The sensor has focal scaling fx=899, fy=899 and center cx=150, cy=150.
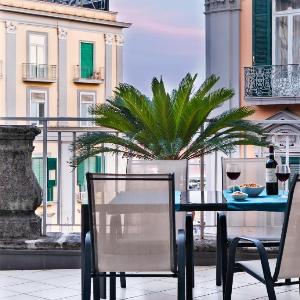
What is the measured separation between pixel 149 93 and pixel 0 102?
119 feet

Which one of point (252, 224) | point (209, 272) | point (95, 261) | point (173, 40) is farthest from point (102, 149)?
point (173, 40)

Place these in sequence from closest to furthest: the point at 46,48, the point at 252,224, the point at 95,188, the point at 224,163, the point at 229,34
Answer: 1. the point at 95,188
2. the point at 252,224
3. the point at 224,163
4. the point at 229,34
5. the point at 46,48

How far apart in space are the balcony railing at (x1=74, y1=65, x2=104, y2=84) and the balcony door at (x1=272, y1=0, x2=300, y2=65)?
27088 mm

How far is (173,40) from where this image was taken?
140 feet

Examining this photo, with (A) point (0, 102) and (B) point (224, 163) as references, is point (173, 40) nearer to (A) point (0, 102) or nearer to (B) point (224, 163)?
(A) point (0, 102)

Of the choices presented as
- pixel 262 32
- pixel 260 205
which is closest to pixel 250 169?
pixel 260 205

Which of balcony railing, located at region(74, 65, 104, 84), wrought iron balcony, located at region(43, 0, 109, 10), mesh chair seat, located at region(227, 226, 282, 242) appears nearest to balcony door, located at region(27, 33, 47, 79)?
balcony railing, located at region(74, 65, 104, 84)

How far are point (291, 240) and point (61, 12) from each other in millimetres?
44733

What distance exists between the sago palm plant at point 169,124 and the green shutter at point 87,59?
38.2 m

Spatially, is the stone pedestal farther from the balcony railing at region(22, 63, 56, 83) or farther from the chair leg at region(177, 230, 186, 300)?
the balcony railing at region(22, 63, 56, 83)

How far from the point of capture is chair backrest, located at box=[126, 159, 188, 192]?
618 centimetres

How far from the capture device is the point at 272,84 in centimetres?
2105

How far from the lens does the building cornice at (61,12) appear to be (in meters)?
46.2

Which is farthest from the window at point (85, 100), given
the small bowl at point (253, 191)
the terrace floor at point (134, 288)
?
the small bowl at point (253, 191)
